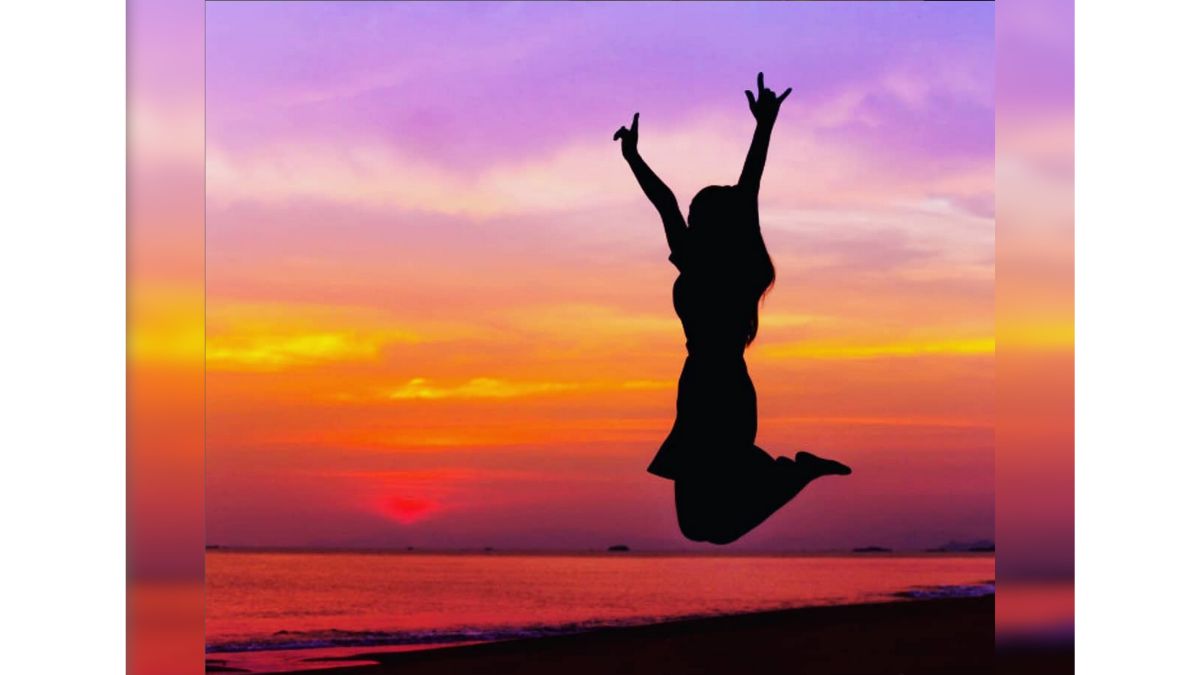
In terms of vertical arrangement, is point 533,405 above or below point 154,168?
below

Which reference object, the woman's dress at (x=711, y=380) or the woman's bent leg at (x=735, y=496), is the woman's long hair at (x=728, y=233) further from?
the woman's bent leg at (x=735, y=496)

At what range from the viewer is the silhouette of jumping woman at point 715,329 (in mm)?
3885

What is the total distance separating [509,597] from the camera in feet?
38.0

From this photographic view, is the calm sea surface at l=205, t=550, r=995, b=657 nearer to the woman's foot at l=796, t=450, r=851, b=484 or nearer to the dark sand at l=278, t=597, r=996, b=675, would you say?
the dark sand at l=278, t=597, r=996, b=675

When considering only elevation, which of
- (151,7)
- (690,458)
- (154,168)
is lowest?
(690,458)

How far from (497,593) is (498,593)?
2 centimetres

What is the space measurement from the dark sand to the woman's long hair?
2423 mm

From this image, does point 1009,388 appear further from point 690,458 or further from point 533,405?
point 533,405

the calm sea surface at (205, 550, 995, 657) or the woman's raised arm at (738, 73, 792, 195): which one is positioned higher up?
the woman's raised arm at (738, 73, 792, 195)

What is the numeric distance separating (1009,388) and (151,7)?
2.76m

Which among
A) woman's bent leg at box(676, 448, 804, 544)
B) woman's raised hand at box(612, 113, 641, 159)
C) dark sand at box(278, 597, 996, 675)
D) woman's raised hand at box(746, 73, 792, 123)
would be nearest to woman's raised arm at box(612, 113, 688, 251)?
woman's raised hand at box(612, 113, 641, 159)

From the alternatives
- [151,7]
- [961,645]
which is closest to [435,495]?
[961,645]

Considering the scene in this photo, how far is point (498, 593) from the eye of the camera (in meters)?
11.8

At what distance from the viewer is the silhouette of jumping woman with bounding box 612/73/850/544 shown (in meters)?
3.88
